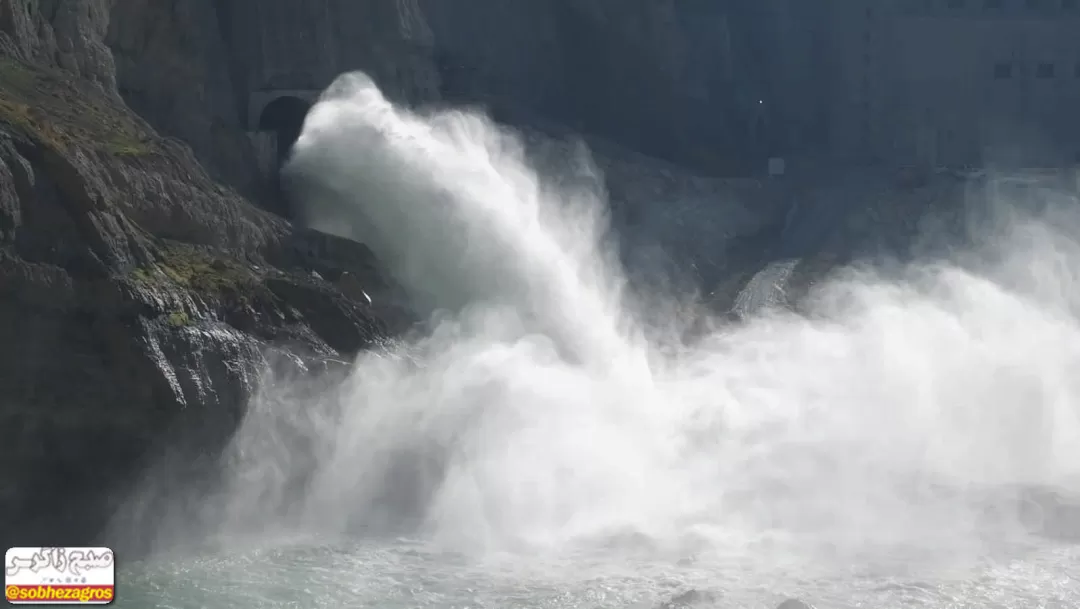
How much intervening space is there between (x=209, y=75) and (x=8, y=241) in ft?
45.3

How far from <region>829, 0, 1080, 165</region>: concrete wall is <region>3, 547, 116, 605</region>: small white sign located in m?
40.8

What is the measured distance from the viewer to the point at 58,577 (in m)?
17.1

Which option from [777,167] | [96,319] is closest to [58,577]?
[96,319]

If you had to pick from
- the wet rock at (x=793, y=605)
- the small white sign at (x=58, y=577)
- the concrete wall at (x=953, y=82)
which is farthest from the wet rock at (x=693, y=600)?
the concrete wall at (x=953, y=82)

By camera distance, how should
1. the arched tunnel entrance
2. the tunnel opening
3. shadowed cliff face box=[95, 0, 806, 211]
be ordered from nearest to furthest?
1. shadowed cliff face box=[95, 0, 806, 211]
2. the arched tunnel entrance
3. the tunnel opening

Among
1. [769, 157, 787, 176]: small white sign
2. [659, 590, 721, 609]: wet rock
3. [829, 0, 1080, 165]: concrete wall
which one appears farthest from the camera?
[829, 0, 1080, 165]: concrete wall

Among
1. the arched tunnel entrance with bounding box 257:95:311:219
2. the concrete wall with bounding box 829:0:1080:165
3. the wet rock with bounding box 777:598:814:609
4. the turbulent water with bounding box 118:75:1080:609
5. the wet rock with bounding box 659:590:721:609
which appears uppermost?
the concrete wall with bounding box 829:0:1080:165

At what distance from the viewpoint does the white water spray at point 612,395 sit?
23672mm

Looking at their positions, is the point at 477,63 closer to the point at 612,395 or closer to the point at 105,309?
the point at 612,395

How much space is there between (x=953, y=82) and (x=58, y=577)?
44486 millimetres

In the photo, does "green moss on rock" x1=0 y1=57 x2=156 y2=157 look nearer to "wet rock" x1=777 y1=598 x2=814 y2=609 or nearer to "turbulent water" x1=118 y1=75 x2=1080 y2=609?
"turbulent water" x1=118 y1=75 x2=1080 y2=609

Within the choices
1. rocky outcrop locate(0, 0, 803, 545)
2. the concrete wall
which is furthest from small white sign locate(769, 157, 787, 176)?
rocky outcrop locate(0, 0, 803, 545)

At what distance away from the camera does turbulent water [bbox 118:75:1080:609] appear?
67.9 ft

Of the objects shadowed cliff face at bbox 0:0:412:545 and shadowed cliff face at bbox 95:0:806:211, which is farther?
shadowed cliff face at bbox 95:0:806:211
